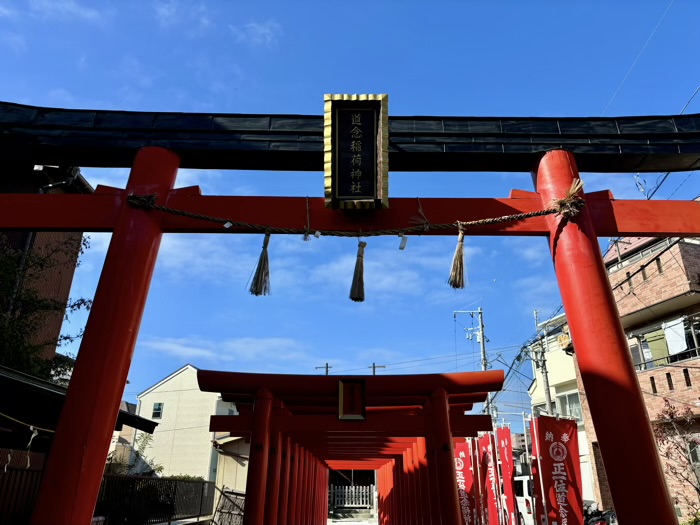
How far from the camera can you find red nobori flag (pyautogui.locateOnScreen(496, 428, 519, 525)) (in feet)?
38.4

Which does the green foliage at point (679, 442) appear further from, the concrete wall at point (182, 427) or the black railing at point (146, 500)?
the concrete wall at point (182, 427)

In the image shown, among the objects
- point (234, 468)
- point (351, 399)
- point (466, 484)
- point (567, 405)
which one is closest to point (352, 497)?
point (234, 468)

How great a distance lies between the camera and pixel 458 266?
5.80 meters

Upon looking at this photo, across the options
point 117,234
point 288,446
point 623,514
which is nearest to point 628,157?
point 623,514

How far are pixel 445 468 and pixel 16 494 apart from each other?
7002 mm

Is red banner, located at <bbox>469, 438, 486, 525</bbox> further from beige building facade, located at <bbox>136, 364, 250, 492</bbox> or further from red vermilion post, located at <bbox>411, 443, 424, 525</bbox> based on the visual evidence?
beige building facade, located at <bbox>136, 364, 250, 492</bbox>

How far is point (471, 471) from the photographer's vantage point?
1402 centimetres

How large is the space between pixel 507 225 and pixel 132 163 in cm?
487

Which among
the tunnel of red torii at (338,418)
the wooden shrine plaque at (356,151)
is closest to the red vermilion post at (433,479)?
the tunnel of red torii at (338,418)

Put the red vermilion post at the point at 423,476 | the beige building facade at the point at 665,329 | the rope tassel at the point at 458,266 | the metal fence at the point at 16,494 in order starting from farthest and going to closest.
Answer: the beige building facade at the point at 665,329, the red vermilion post at the point at 423,476, the metal fence at the point at 16,494, the rope tassel at the point at 458,266

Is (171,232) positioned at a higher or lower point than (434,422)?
higher

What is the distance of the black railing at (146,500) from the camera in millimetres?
9938

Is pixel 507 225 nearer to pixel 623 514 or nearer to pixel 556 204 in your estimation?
pixel 556 204

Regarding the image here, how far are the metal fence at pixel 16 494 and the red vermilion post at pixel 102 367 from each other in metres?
4.13
